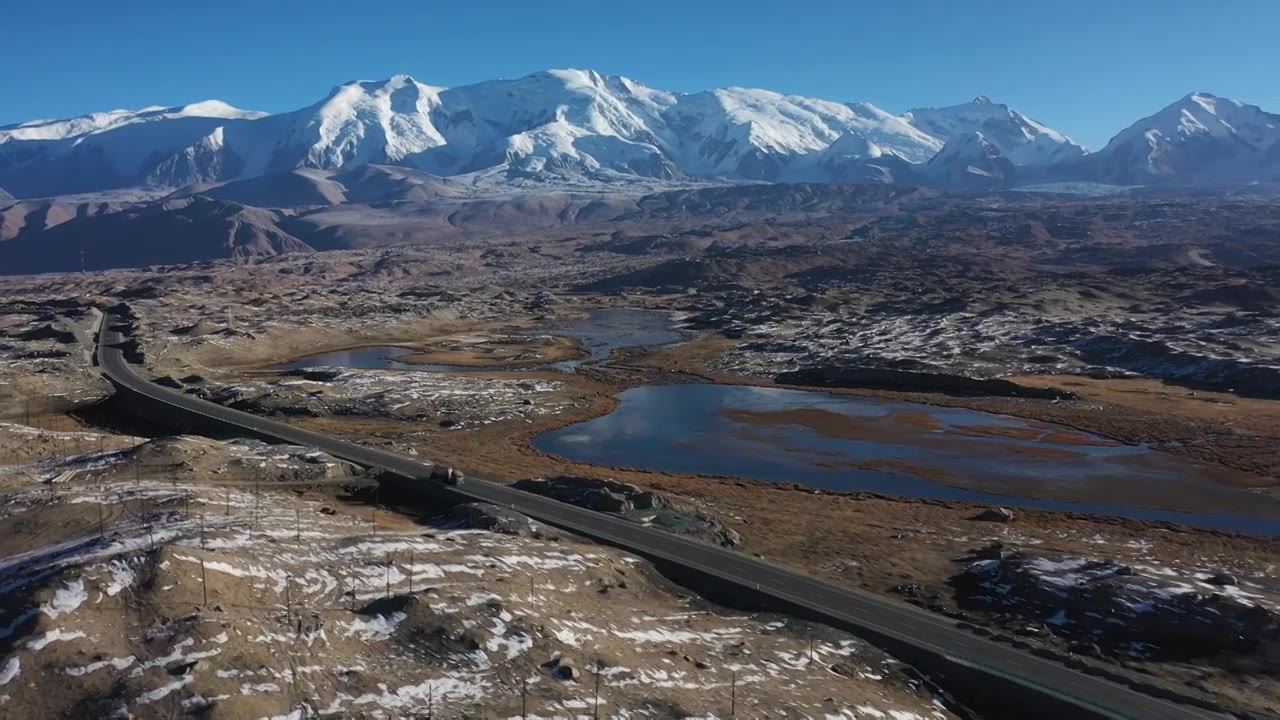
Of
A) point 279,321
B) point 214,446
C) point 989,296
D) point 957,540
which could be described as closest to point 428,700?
point 957,540

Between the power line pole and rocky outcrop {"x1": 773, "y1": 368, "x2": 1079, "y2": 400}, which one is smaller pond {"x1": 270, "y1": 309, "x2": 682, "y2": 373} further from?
the power line pole

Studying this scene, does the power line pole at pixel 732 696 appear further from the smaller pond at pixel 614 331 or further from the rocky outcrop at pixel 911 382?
the smaller pond at pixel 614 331

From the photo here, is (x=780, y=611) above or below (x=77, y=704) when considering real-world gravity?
below

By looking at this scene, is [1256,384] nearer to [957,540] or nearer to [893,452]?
[893,452]

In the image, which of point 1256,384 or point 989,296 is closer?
point 1256,384

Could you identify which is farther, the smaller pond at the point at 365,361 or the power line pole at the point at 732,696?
the smaller pond at the point at 365,361

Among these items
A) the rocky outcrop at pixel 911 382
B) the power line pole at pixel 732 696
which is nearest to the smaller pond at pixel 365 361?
the rocky outcrop at pixel 911 382

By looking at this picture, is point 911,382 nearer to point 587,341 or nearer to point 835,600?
point 587,341
